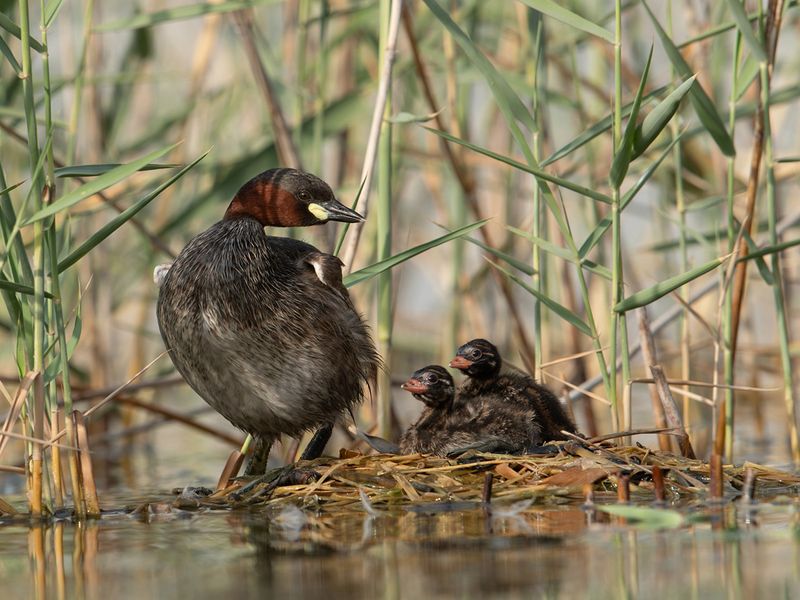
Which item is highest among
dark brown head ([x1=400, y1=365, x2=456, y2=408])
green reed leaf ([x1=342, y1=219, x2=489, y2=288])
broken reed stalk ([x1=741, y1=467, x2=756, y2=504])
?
green reed leaf ([x1=342, y1=219, x2=489, y2=288])

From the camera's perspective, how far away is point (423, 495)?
14.2ft

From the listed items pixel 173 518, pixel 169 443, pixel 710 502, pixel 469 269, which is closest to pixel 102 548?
pixel 173 518

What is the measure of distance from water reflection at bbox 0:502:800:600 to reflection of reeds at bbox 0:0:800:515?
572mm

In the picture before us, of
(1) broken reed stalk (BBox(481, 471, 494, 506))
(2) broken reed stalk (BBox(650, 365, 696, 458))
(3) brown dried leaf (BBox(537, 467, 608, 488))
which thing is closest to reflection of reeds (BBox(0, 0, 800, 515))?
(2) broken reed stalk (BBox(650, 365, 696, 458))

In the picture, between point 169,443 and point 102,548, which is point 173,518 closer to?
point 102,548

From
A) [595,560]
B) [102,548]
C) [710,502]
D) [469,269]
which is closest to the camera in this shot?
[595,560]

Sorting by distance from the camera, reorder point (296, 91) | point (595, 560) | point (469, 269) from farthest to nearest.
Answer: point (469, 269)
point (296, 91)
point (595, 560)

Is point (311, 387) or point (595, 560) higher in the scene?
point (311, 387)

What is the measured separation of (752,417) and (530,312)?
2813 millimetres

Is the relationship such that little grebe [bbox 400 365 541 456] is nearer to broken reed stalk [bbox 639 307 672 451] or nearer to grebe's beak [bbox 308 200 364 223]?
broken reed stalk [bbox 639 307 672 451]

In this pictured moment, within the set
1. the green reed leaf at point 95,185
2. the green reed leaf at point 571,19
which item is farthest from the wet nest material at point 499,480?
the green reed leaf at point 571,19

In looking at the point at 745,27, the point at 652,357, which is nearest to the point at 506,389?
the point at 652,357

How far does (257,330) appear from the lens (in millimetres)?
4699

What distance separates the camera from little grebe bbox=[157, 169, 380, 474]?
4.71 meters
